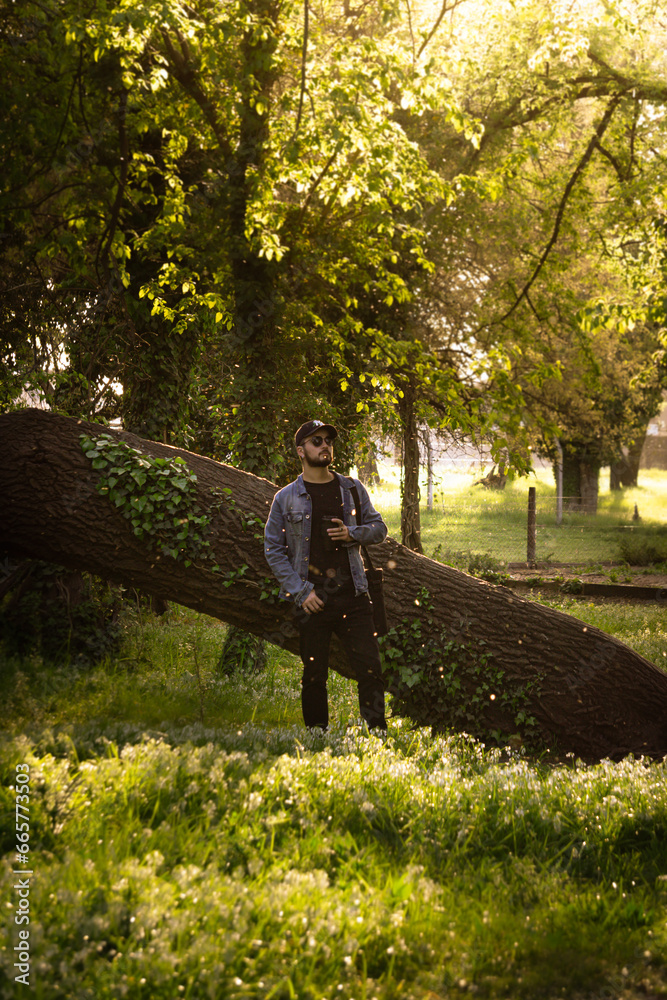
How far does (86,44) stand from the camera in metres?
8.71

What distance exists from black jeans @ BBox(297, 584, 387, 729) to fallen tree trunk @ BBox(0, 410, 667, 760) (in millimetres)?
662

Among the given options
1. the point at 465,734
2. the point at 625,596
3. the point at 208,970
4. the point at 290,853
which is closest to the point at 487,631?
the point at 465,734

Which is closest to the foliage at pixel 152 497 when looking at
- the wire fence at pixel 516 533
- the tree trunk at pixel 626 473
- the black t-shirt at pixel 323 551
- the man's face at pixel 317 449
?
the black t-shirt at pixel 323 551

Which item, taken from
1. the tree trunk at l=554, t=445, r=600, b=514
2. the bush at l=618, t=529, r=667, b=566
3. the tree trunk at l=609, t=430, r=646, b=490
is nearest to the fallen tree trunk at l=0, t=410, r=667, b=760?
the bush at l=618, t=529, r=667, b=566

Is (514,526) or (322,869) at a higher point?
(514,526)

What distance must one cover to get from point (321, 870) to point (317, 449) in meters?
3.06

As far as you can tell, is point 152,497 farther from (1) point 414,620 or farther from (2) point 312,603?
(1) point 414,620

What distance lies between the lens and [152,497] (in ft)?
19.9

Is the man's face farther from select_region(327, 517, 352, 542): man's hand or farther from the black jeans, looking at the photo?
the black jeans

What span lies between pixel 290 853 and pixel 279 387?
23.2 ft

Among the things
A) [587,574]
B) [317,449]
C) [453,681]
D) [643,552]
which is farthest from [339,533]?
[643,552]

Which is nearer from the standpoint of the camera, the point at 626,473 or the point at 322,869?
the point at 322,869

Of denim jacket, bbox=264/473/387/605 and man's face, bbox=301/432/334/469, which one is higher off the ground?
man's face, bbox=301/432/334/469

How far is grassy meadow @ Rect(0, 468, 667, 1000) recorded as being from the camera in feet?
9.20
